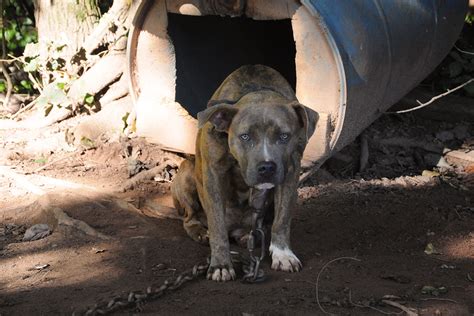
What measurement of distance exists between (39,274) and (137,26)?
82.5 inches

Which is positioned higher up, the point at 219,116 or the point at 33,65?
the point at 219,116

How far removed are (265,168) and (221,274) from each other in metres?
0.71

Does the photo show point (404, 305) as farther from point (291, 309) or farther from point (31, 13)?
point (31, 13)

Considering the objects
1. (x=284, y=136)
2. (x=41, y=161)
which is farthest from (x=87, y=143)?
(x=284, y=136)

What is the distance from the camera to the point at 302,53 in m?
5.04

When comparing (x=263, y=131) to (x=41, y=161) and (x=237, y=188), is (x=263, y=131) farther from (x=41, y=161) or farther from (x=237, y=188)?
(x=41, y=161)

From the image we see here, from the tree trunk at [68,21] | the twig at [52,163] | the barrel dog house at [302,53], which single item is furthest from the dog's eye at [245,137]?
the tree trunk at [68,21]

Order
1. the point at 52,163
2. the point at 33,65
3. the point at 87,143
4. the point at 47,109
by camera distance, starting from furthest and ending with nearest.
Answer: the point at 33,65 < the point at 47,109 < the point at 87,143 < the point at 52,163

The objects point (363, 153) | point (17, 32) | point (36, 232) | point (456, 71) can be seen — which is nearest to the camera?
point (36, 232)

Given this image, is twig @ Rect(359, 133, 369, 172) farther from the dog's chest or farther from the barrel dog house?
the dog's chest

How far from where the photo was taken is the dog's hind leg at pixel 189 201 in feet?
17.4

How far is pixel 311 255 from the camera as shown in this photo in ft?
16.2

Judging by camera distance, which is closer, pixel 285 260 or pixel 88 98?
pixel 285 260

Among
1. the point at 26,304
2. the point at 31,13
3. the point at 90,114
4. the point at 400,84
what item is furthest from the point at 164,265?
the point at 31,13
